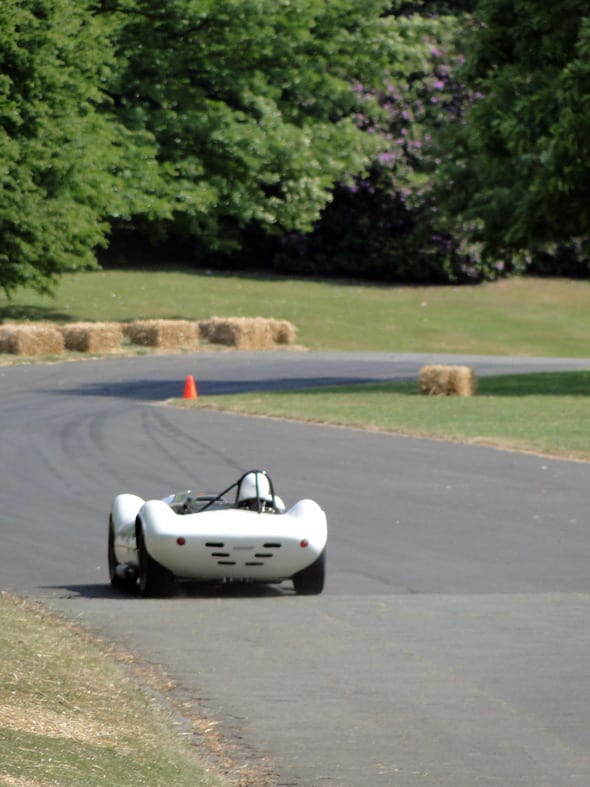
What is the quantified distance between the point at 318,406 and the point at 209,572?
1906cm

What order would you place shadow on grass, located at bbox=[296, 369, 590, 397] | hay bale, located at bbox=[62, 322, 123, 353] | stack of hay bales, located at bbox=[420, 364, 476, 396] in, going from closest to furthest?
stack of hay bales, located at bbox=[420, 364, 476, 396]
shadow on grass, located at bbox=[296, 369, 590, 397]
hay bale, located at bbox=[62, 322, 123, 353]

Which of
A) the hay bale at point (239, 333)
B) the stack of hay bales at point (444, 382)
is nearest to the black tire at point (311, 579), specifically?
the stack of hay bales at point (444, 382)

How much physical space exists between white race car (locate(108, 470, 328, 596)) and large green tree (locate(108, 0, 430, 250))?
41.2 meters

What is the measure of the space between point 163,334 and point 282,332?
462cm

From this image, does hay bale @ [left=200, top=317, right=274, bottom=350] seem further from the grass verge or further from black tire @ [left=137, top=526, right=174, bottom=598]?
the grass verge

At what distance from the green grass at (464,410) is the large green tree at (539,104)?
12.1 feet

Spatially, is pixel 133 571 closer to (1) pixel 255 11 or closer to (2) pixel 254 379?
(2) pixel 254 379

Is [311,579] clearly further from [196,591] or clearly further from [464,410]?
[464,410]

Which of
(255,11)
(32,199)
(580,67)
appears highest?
(255,11)

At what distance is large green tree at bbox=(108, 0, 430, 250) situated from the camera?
5428 cm

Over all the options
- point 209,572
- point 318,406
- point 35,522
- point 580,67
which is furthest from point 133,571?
point 580,67

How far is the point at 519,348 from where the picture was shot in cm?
5388

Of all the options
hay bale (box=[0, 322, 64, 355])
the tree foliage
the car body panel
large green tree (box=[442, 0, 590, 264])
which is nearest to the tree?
the tree foliage

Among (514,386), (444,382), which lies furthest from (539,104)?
(514,386)
